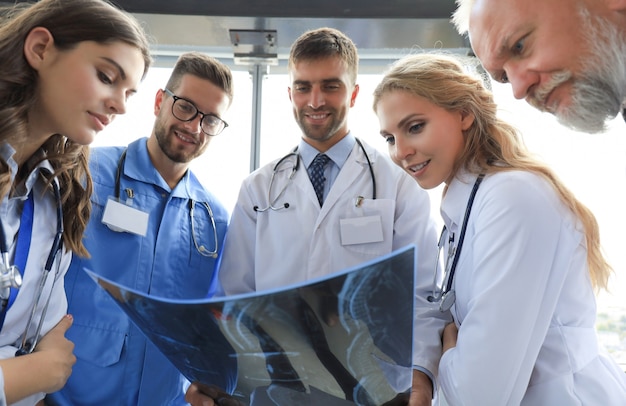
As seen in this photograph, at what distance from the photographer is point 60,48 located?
4.04 feet

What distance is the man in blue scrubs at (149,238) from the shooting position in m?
1.67

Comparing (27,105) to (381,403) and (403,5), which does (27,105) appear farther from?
(403,5)

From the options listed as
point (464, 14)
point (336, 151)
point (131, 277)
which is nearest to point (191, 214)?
point (131, 277)

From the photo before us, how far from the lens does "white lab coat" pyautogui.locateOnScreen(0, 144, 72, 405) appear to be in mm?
1142

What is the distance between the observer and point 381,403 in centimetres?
96

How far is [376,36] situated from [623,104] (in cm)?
165

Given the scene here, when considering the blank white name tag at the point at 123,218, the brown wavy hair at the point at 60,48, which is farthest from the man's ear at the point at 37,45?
the blank white name tag at the point at 123,218

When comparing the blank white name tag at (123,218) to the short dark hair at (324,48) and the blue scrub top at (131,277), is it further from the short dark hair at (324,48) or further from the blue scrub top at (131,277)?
the short dark hair at (324,48)

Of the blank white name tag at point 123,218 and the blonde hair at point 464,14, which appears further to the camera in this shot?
the blank white name tag at point 123,218

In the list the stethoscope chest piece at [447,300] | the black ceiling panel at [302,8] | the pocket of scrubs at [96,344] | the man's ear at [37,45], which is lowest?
the pocket of scrubs at [96,344]

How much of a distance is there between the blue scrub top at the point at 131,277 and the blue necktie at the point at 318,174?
382 millimetres

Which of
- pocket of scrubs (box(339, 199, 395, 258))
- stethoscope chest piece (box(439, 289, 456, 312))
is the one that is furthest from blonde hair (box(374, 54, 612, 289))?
pocket of scrubs (box(339, 199, 395, 258))

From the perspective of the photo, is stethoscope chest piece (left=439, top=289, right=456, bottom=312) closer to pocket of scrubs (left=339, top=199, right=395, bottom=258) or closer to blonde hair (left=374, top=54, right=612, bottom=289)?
blonde hair (left=374, top=54, right=612, bottom=289)

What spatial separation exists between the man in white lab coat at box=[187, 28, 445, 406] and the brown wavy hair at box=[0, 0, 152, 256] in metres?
0.63
